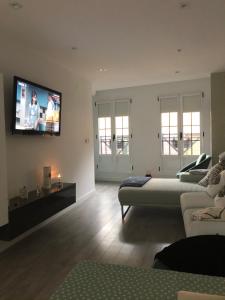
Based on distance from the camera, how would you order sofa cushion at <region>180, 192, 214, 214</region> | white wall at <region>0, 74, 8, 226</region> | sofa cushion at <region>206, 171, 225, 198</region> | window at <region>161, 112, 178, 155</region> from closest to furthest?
1. white wall at <region>0, 74, 8, 226</region>
2. sofa cushion at <region>180, 192, 214, 214</region>
3. sofa cushion at <region>206, 171, 225, 198</region>
4. window at <region>161, 112, 178, 155</region>

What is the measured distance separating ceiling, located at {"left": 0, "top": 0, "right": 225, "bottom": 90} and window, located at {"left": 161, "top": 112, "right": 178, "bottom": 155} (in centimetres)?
198

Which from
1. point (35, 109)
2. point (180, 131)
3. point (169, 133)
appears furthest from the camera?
point (169, 133)

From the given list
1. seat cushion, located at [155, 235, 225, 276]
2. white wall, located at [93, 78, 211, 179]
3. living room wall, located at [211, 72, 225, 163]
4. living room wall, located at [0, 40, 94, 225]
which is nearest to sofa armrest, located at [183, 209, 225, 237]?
seat cushion, located at [155, 235, 225, 276]

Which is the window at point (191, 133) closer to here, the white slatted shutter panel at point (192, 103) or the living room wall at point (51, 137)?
the white slatted shutter panel at point (192, 103)

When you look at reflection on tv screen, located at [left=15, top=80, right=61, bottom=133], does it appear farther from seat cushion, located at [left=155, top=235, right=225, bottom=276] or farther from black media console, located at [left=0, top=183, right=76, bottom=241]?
seat cushion, located at [left=155, top=235, right=225, bottom=276]

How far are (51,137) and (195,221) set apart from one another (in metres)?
2.57

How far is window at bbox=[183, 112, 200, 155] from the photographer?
21.1ft

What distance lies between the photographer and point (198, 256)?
1.68m

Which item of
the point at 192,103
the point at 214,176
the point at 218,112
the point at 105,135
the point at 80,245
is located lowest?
the point at 80,245

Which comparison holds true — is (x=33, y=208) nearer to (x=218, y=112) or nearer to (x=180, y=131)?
(x=218, y=112)

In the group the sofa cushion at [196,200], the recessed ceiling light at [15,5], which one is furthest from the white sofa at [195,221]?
the recessed ceiling light at [15,5]

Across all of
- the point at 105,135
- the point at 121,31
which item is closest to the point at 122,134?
the point at 105,135

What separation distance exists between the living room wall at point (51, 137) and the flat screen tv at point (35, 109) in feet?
0.44

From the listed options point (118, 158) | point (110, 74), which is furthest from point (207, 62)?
point (118, 158)
